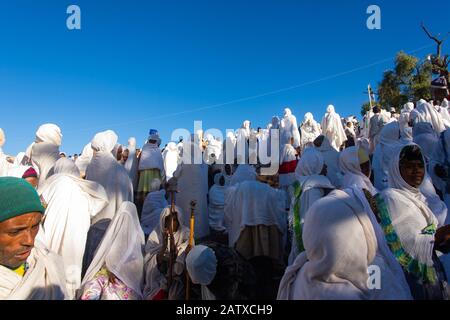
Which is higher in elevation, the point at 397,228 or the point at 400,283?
the point at 397,228

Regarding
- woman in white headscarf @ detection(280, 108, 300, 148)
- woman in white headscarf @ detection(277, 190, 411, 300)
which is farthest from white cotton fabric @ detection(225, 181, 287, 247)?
woman in white headscarf @ detection(280, 108, 300, 148)

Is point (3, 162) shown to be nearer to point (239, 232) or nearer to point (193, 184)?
point (193, 184)

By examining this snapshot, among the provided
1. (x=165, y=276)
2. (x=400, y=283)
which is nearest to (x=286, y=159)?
(x=165, y=276)

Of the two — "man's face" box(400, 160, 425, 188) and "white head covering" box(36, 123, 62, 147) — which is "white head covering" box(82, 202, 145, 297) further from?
"man's face" box(400, 160, 425, 188)

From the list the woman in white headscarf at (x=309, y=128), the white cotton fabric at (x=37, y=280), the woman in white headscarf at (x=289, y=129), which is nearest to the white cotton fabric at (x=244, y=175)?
the white cotton fabric at (x=37, y=280)

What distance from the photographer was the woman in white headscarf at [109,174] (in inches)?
187

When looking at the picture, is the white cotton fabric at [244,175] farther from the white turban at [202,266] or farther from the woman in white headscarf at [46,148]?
the white turban at [202,266]

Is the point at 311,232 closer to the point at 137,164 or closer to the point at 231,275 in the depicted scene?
the point at 231,275

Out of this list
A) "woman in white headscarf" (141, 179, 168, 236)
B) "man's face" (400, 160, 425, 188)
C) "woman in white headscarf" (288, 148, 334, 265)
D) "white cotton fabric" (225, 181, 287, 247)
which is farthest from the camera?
"woman in white headscarf" (141, 179, 168, 236)

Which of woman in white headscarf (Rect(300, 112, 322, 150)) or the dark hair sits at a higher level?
woman in white headscarf (Rect(300, 112, 322, 150))

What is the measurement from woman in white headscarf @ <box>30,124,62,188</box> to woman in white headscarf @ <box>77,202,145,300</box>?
231 cm

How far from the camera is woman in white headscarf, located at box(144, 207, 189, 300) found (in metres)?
3.07

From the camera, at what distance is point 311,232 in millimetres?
1690

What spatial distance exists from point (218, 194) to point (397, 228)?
5.06 meters
